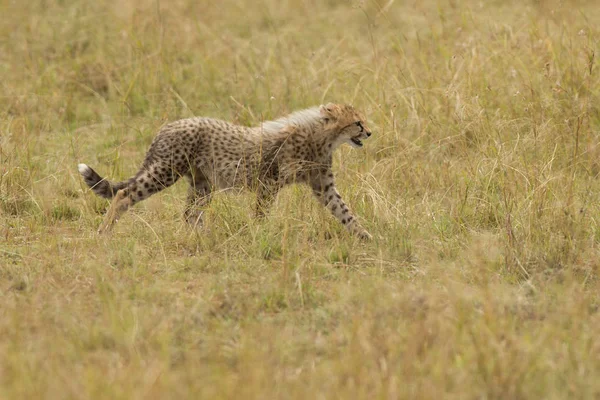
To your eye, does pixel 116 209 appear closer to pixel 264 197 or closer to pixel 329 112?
pixel 264 197

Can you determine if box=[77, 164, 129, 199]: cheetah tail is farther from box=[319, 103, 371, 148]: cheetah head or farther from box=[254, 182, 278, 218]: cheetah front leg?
box=[319, 103, 371, 148]: cheetah head

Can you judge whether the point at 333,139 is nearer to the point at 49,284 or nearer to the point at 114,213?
the point at 114,213

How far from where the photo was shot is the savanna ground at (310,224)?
343 cm

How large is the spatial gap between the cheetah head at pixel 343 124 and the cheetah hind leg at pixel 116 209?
1.14 meters

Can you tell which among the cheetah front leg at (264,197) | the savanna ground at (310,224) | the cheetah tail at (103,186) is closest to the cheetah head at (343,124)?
the savanna ground at (310,224)

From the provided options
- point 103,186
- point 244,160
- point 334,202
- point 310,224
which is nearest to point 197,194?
point 244,160

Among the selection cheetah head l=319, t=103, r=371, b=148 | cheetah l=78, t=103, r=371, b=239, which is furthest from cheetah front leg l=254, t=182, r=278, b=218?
cheetah head l=319, t=103, r=371, b=148

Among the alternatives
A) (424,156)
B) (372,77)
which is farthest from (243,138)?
(372,77)

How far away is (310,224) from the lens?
4.93 metres

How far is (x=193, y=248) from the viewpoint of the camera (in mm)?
4840

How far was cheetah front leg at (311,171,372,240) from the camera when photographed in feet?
16.5

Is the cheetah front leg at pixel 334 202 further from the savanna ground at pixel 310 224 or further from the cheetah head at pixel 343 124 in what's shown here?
the cheetah head at pixel 343 124

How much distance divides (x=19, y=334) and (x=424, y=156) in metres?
3.10

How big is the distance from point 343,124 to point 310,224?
2.94 feet
